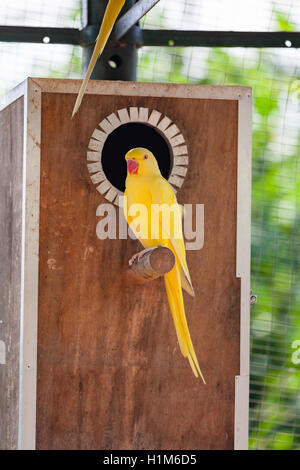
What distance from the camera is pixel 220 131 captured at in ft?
5.57

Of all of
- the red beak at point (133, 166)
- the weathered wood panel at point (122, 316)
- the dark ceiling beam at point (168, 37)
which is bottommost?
the weathered wood panel at point (122, 316)

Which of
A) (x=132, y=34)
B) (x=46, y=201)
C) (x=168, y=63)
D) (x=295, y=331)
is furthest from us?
(x=295, y=331)

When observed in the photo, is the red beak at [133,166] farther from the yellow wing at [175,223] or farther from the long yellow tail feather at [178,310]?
the long yellow tail feather at [178,310]

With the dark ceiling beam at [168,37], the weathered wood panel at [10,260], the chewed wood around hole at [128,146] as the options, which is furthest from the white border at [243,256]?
the weathered wood panel at [10,260]

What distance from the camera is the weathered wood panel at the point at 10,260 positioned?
163cm

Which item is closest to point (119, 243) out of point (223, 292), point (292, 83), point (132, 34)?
point (223, 292)

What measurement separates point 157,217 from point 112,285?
0.20 m

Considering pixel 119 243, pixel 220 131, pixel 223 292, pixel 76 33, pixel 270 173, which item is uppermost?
pixel 76 33

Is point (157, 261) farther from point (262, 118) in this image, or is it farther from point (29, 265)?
point (262, 118)

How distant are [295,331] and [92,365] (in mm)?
1394

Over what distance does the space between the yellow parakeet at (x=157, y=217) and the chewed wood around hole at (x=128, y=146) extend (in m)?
0.08

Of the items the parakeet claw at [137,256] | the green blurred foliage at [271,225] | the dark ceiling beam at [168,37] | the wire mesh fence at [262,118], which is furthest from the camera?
the green blurred foliage at [271,225]

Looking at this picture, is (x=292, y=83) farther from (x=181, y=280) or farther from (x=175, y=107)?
(x=181, y=280)

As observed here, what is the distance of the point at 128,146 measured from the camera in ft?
5.68
